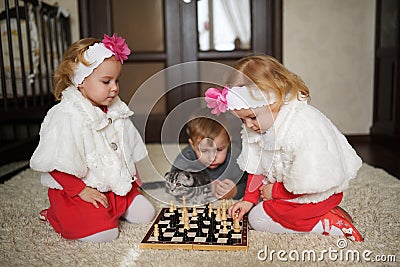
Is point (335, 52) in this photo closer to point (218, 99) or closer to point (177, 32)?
point (177, 32)

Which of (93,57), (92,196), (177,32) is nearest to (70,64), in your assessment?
(93,57)

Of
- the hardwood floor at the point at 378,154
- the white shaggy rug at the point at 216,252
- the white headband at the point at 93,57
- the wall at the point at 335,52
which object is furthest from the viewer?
the wall at the point at 335,52

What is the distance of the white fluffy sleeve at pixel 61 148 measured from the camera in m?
1.29

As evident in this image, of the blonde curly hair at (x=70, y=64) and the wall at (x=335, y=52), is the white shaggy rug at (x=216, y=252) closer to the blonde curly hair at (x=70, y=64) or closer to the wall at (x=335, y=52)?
the blonde curly hair at (x=70, y=64)

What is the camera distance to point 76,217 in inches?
52.3

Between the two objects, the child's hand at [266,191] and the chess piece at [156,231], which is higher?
the child's hand at [266,191]

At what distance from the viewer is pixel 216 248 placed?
121 cm

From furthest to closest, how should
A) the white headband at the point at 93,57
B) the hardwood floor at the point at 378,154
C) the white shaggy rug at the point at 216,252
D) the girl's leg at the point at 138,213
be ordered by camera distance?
the hardwood floor at the point at 378,154
the girl's leg at the point at 138,213
the white headband at the point at 93,57
the white shaggy rug at the point at 216,252

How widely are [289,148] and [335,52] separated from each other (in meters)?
1.99

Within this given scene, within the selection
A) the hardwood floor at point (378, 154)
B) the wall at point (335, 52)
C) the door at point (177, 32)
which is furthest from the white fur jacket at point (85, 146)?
the wall at point (335, 52)

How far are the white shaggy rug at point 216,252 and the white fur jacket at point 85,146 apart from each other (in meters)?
0.18

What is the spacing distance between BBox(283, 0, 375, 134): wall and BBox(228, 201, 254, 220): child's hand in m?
1.83

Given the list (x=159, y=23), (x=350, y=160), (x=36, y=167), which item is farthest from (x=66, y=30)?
(x=350, y=160)

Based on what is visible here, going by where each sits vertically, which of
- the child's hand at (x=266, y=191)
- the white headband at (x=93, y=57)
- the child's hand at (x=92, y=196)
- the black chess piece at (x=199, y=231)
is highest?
the white headband at (x=93, y=57)
